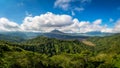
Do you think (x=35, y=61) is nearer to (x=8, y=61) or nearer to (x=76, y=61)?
(x=8, y=61)

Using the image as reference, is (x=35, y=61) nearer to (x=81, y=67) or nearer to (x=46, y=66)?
(x=46, y=66)

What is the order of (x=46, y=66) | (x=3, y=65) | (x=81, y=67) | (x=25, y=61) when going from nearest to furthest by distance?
1. (x=3, y=65)
2. (x=25, y=61)
3. (x=46, y=66)
4. (x=81, y=67)

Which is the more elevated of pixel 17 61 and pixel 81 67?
pixel 17 61

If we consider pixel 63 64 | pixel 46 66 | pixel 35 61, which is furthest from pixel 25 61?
pixel 63 64

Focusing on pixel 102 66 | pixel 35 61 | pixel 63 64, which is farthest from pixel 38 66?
pixel 102 66

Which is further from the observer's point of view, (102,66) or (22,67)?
(102,66)

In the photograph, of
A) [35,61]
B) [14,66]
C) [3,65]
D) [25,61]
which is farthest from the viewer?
[35,61]

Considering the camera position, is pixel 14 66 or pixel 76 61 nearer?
pixel 14 66

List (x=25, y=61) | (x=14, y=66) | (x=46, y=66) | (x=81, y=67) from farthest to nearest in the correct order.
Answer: (x=81, y=67) < (x=46, y=66) < (x=25, y=61) < (x=14, y=66)

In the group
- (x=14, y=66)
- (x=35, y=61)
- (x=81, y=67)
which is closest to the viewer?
(x=14, y=66)
